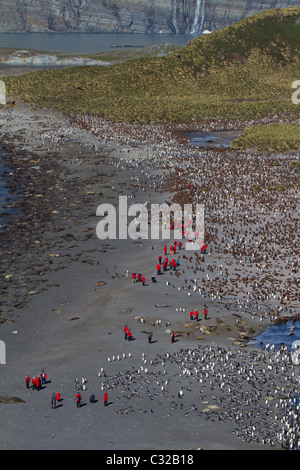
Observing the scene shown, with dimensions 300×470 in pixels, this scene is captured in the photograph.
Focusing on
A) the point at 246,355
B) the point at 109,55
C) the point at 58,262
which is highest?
the point at 109,55

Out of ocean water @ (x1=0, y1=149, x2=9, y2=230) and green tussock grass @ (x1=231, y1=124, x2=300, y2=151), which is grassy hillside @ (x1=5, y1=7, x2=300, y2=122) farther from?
ocean water @ (x1=0, y1=149, x2=9, y2=230)

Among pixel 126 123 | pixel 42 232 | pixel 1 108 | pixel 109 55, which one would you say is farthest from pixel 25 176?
pixel 109 55

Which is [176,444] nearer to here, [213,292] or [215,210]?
[213,292]

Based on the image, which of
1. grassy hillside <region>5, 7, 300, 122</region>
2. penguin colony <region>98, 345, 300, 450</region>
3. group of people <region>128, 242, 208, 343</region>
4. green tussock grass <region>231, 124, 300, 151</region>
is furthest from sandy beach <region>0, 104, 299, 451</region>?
grassy hillside <region>5, 7, 300, 122</region>

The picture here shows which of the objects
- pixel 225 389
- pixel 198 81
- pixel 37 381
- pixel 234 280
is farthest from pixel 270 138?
pixel 37 381

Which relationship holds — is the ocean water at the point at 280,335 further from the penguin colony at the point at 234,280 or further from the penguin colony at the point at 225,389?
the penguin colony at the point at 225,389

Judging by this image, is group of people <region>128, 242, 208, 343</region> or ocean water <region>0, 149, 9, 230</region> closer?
group of people <region>128, 242, 208, 343</region>

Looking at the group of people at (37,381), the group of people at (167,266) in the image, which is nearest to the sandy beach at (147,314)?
the group of people at (37,381)
